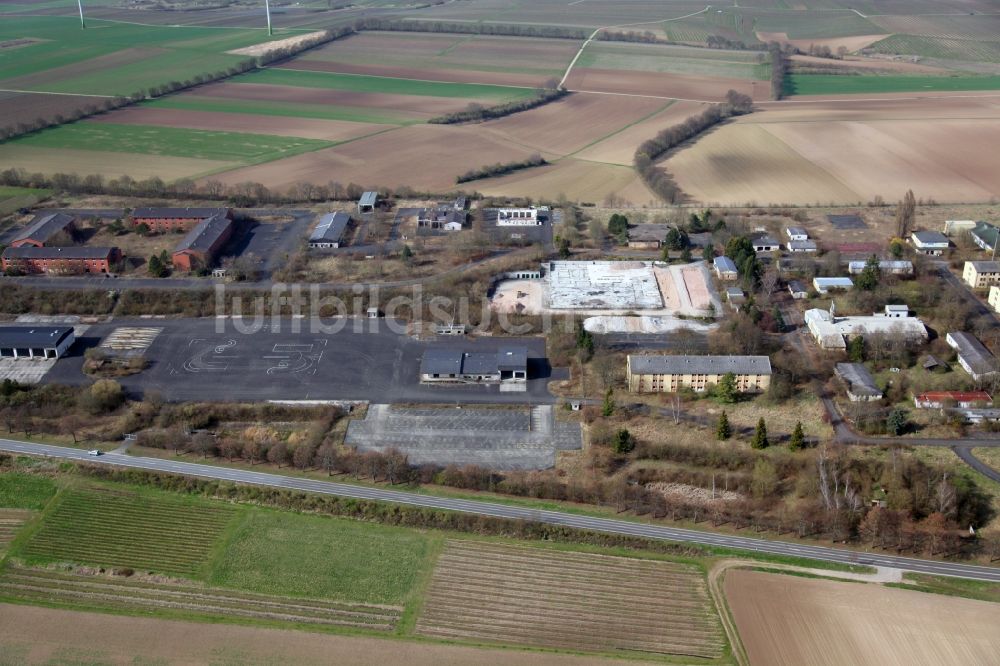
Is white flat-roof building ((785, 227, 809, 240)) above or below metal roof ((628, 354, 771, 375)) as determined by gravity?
above

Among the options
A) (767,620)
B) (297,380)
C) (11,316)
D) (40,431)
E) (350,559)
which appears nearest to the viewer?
(767,620)

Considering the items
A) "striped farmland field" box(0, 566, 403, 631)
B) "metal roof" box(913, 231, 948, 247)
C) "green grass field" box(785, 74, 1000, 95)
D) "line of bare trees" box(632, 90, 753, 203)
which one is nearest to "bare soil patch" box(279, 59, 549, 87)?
"line of bare trees" box(632, 90, 753, 203)

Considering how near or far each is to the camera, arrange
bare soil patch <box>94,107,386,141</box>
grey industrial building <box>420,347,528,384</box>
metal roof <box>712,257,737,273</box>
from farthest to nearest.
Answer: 1. bare soil patch <box>94,107,386,141</box>
2. metal roof <box>712,257,737,273</box>
3. grey industrial building <box>420,347,528,384</box>

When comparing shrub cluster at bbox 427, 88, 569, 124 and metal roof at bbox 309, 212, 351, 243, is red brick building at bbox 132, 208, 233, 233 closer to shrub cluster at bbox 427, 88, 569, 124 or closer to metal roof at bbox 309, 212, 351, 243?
metal roof at bbox 309, 212, 351, 243

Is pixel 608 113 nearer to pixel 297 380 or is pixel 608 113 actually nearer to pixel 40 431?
pixel 297 380

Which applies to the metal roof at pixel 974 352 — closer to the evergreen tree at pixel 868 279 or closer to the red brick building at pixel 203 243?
the evergreen tree at pixel 868 279

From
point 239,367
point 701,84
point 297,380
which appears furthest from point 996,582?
point 701,84

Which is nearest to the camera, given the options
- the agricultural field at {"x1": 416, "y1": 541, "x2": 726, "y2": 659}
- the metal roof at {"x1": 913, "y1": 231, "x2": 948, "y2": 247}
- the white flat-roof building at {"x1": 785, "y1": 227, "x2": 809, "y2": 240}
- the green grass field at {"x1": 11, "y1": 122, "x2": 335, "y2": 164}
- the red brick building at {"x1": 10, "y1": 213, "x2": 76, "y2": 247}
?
the agricultural field at {"x1": 416, "y1": 541, "x2": 726, "y2": 659}
